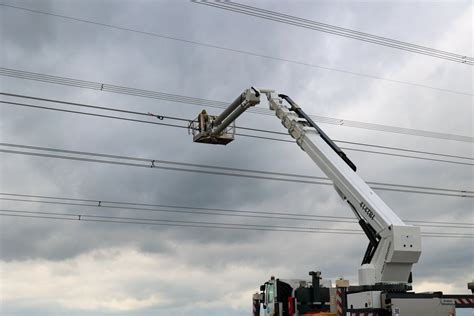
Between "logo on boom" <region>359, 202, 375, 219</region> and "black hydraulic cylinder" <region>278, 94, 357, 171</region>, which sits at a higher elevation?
"black hydraulic cylinder" <region>278, 94, 357, 171</region>

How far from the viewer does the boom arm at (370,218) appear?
575 inches

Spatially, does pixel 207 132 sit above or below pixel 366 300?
above

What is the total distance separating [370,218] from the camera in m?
15.5

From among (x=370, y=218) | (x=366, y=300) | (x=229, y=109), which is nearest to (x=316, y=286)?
(x=370, y=218)

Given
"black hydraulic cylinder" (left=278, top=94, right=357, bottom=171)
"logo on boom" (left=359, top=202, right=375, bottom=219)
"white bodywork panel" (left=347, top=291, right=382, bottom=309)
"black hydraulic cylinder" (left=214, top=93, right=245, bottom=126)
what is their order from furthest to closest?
"black hydraulic cylinder" (left=214, top=93, right=245, bottom=126), "black hydraulic cylinder" (left=278, top=94, right=357, bottom=171), "logo on boom" (left=359, top=202, right=375, bottom=219), "white bodywork panel" (left=347, top=291, right=382, bottom=309)

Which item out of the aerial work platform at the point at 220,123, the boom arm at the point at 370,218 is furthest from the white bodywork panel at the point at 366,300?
Answer: the aerial work platform at the point at 220,123

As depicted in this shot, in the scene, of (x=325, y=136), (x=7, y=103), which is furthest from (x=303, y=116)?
(x=7, y=103)

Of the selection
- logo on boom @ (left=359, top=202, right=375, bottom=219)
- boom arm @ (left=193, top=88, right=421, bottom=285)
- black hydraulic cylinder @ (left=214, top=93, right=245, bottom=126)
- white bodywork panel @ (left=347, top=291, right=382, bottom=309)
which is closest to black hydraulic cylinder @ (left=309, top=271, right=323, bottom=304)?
boom arm @ (left=193, top=88, right=421, bottom=285)

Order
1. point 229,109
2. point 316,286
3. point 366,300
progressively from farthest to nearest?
1. point 229,109
2. point 316,286
3. point 366,300

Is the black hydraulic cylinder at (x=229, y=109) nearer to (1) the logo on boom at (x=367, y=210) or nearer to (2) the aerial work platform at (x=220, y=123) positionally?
(2) the aerial work platform at (x=220, y=123)

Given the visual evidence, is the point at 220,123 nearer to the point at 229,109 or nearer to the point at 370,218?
the point at 229,109

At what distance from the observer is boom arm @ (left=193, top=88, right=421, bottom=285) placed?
14594 mm

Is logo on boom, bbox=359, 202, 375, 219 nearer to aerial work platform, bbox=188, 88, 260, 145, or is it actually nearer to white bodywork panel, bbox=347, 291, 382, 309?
white bodywork panel, bbox=347, 291, 382, 309

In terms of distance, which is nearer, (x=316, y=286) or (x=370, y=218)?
(x=370, y=218)
